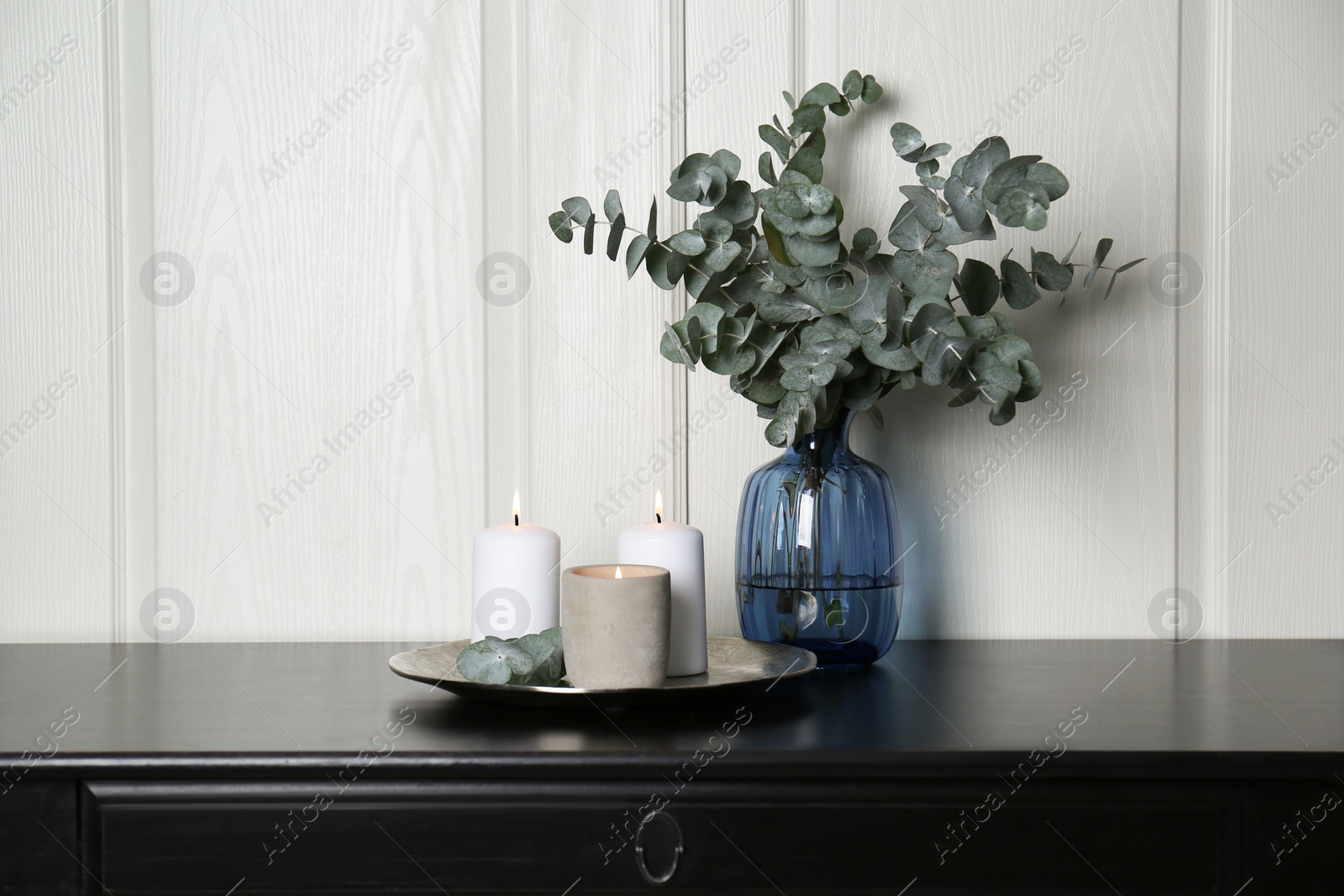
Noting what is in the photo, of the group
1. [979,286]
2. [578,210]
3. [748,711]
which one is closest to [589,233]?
[578,210]

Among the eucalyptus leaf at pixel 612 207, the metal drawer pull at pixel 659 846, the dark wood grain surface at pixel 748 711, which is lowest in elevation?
the metal drawer pull at pixel 659 846

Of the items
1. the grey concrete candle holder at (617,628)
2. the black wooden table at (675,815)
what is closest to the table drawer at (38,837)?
the black wooden table at (675,815)

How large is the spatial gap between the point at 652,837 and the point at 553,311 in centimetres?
60

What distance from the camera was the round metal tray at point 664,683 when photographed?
0.76 metres

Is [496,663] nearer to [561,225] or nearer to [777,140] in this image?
[561,225]

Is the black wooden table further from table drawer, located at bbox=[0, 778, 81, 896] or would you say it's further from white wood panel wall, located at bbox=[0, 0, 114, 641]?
white wood panel wall, located at bbox=[0, 0, 114, 641]

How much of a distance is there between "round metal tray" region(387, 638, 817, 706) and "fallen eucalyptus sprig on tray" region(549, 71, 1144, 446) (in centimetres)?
19

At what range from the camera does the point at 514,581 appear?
86 centimetres

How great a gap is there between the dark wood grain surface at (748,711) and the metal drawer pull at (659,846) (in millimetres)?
46

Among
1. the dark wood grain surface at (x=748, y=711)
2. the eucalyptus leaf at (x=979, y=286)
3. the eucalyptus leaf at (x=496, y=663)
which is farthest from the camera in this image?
the eucalyptus leaf at (x=979, y=286)

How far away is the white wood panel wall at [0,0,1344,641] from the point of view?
1.10m

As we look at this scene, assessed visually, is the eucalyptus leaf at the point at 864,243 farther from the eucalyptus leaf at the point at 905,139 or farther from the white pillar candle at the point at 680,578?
the white pillar candle at the point at 680,578

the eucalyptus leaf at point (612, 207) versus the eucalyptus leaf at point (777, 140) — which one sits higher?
the eucalyptus leaf at point (777, 140)

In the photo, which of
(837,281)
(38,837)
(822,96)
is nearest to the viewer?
(38,837)
